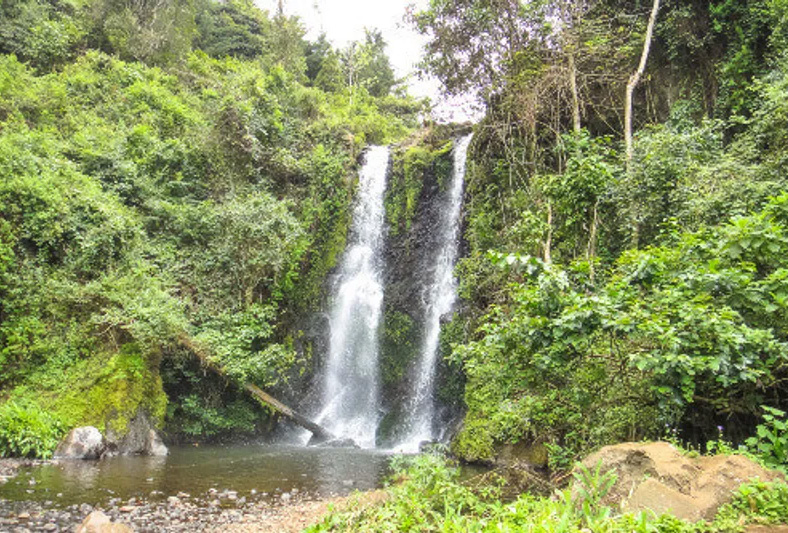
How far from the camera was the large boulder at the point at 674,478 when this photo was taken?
10.2 ft

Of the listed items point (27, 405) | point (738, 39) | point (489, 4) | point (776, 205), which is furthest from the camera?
point (489, 4)

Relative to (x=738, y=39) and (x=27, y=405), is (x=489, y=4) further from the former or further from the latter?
(x=27, y=405)

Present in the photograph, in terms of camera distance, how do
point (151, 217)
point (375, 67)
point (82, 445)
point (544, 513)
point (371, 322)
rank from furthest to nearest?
point (375, 67) < point (371, 322) < point (151, 217) < point (82, 445) < point (544, 513)

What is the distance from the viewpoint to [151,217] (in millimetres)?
13367

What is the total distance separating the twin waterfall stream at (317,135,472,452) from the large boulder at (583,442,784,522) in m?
9.53

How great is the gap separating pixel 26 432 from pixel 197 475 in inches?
130

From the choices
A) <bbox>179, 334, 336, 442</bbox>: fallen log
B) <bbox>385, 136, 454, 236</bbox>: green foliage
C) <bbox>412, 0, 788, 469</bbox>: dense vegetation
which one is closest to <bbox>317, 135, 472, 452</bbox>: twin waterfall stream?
<bbox>385, 136, 454, 236</bbox>: green foliage

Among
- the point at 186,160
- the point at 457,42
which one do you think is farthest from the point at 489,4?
the point at 186,160

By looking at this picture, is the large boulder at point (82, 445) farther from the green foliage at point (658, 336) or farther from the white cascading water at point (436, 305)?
the green foliage at point (658, 336)

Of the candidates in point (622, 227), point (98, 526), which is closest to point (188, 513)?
point (98, 526)

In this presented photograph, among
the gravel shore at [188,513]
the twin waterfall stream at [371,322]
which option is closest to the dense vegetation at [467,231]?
the twin waterfall stream at [371,322]

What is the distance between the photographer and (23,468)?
7414 mm

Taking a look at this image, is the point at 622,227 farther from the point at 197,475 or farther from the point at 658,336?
the point at 197,475

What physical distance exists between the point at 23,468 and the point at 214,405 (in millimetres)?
5345
